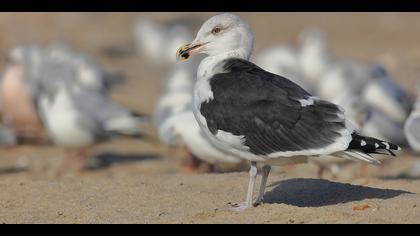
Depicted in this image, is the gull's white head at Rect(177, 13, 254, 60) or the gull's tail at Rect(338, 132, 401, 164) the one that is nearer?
the gull's tail at Rect(338, 132, 401, 164)

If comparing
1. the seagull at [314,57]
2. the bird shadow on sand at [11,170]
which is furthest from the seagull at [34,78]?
the seagull at [314,57]

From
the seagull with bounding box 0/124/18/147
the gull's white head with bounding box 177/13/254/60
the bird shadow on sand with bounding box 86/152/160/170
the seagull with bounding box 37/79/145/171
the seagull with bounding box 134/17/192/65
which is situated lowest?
the bird shadow on sand with bounding box 86/152/160/170

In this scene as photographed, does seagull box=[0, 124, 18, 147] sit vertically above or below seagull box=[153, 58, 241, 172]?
below

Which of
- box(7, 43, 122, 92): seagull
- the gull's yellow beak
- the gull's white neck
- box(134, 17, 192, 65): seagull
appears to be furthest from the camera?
box(134, 17, 192, 65): seagull

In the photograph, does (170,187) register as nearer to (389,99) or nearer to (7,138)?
(7,138)

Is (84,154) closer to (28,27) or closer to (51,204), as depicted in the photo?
(51,204)

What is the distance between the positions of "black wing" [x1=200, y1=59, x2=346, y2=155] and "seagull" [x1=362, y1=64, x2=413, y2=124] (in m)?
7.84

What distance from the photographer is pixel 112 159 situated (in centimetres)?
1359

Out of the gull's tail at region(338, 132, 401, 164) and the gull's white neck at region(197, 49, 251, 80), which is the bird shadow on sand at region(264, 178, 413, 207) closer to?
the gull's tail at region(338, 132, 401, 164)

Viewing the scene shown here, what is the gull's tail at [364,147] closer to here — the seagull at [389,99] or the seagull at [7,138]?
the seagull at [389,99]

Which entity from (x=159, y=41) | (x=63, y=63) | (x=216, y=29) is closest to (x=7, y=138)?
(x=63, y=63)

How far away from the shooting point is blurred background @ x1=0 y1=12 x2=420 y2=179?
1409 cm

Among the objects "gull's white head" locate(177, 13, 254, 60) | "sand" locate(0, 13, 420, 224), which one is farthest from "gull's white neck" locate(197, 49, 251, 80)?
"sand" locate(0, 13, 420, 224)

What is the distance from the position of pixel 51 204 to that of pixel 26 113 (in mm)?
9286
